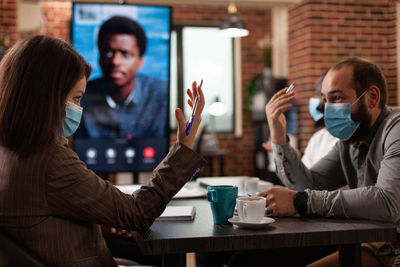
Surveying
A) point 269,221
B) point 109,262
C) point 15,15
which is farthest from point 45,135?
point 15,15

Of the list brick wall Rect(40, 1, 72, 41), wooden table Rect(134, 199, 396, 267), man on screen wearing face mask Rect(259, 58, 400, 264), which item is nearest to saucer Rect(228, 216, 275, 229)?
wooden table Rect(134, 199, 396, 267)

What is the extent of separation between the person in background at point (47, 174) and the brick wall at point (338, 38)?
4.53m

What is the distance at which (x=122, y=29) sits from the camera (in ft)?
9.23

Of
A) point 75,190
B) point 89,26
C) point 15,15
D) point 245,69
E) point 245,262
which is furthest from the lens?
point 245,69

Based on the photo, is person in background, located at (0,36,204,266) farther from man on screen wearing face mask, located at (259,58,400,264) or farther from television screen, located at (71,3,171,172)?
television screen, located at (71,3,171,172)

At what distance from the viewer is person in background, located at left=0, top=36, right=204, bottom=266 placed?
1048 millimetres

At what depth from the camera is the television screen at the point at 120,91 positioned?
2.78m

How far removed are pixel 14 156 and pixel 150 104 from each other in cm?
177

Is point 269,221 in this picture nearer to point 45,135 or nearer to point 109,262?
point 109,262

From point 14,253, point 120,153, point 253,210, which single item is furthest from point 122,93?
point 14,253

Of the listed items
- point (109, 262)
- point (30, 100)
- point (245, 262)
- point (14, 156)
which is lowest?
point (245, 262)

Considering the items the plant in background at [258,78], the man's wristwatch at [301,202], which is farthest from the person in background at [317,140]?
the plant in background at [258,78]

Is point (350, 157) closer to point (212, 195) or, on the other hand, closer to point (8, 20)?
point (212, 195)

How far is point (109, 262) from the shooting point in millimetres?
1187
